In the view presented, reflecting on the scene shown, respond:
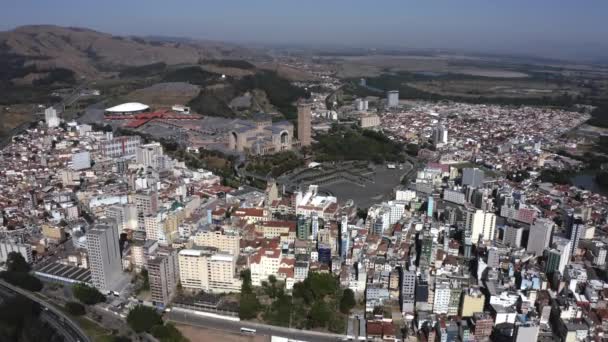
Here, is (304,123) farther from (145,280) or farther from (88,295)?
(88,295)

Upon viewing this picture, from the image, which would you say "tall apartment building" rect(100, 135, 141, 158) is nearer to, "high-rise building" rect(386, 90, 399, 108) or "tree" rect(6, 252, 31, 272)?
"tree" rect(6, 252, 31, 272)

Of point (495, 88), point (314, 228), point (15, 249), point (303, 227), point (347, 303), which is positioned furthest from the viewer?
point (495, 88)

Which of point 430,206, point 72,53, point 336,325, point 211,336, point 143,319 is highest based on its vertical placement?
point 72,53

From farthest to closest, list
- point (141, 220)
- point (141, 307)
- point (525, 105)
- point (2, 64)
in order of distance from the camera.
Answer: point (2, 64), point (525, 105), point (141, 220), point (141, 307)

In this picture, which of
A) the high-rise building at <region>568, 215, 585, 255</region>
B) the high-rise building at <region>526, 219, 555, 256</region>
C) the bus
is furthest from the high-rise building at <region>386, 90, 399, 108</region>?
the bus

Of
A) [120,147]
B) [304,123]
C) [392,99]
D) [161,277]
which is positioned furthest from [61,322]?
[392,99]

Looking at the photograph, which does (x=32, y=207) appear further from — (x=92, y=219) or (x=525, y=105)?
(x=525, y=105)

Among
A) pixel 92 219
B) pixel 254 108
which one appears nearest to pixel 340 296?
pixel 92 219
